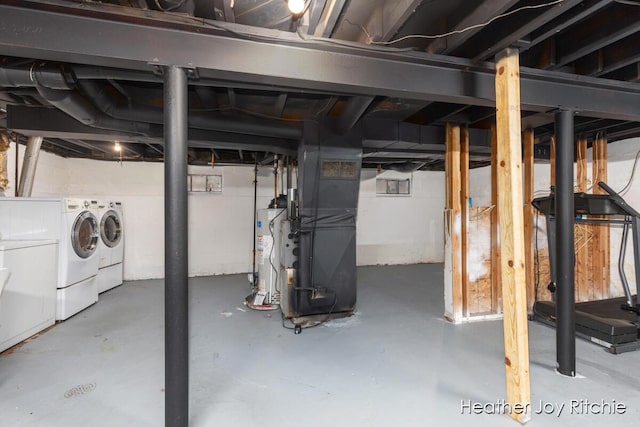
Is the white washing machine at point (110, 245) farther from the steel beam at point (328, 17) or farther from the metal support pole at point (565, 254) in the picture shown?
the metal support pole at point (565, 254)

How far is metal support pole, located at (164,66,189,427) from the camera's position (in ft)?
5.04

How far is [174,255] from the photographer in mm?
1541

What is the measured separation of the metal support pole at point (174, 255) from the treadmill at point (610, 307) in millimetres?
3447

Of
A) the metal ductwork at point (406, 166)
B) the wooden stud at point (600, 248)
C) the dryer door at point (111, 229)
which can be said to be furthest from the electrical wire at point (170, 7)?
the wooden stud at point (600, 248)

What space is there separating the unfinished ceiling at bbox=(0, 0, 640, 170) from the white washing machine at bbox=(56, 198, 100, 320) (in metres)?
1.03

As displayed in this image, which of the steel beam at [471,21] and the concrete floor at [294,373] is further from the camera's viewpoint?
the concrete floor at [294,373]

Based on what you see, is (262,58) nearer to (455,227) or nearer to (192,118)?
(192,118)

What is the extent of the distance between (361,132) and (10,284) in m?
3.62

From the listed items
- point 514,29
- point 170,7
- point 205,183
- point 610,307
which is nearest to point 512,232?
point 514,29

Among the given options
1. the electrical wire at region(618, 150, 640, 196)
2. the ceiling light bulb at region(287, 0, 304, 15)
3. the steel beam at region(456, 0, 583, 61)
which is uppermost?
the steel beam at region(456, 0, 583, 61)

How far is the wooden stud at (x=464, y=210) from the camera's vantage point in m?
3.30

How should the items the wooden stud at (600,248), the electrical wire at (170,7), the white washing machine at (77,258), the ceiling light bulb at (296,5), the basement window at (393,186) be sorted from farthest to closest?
the basement window at (393,186)
the wooden stud at (600,248)
the white washing machine at (77,258)
the electrical wire at (170,7)
the ceiling light bulb at (296,5)

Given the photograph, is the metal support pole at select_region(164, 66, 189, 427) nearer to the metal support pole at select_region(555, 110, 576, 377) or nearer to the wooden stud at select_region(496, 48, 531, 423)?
the wooden stud at select_region(496, 48, 531, 423)

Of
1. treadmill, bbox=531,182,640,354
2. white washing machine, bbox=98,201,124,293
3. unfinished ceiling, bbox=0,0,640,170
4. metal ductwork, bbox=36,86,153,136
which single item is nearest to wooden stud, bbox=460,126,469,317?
treadmill, bbox=531,182,640,354
